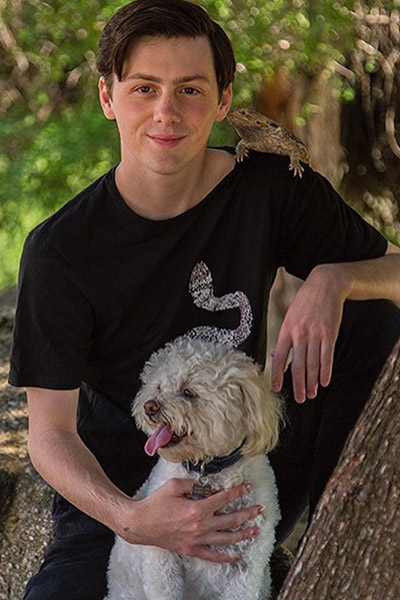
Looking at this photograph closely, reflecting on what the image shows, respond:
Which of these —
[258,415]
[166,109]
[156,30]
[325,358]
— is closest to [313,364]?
[325,358]

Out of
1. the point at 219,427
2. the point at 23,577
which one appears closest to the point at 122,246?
the point at 219,427

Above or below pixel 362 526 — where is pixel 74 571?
below

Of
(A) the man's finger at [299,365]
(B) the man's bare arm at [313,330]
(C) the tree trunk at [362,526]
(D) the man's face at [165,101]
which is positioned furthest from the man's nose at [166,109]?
(C) the tree trunk at [362,526]

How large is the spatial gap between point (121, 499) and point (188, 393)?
330 millimetres

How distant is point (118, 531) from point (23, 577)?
1248 millimetres

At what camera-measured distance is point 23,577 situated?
4.11m

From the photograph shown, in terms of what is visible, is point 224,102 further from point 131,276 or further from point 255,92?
point 255,92

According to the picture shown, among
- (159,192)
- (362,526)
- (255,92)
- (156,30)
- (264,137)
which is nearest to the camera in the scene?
(362,526)

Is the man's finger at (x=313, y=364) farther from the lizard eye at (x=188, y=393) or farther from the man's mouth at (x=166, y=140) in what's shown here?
the man's mouth at (x=166, y=140)

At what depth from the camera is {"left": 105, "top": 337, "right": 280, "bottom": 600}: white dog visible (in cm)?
292

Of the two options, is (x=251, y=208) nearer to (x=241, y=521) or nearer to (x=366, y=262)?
(x=366, y=262)

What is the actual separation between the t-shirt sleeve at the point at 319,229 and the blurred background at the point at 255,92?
1.38 meters

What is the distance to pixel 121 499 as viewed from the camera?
2973 millimetres

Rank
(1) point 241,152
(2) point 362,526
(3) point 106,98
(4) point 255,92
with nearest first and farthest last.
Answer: (2) point 362,526
(3) point 106,98
(1) point 241,152
(4) point 255,92
